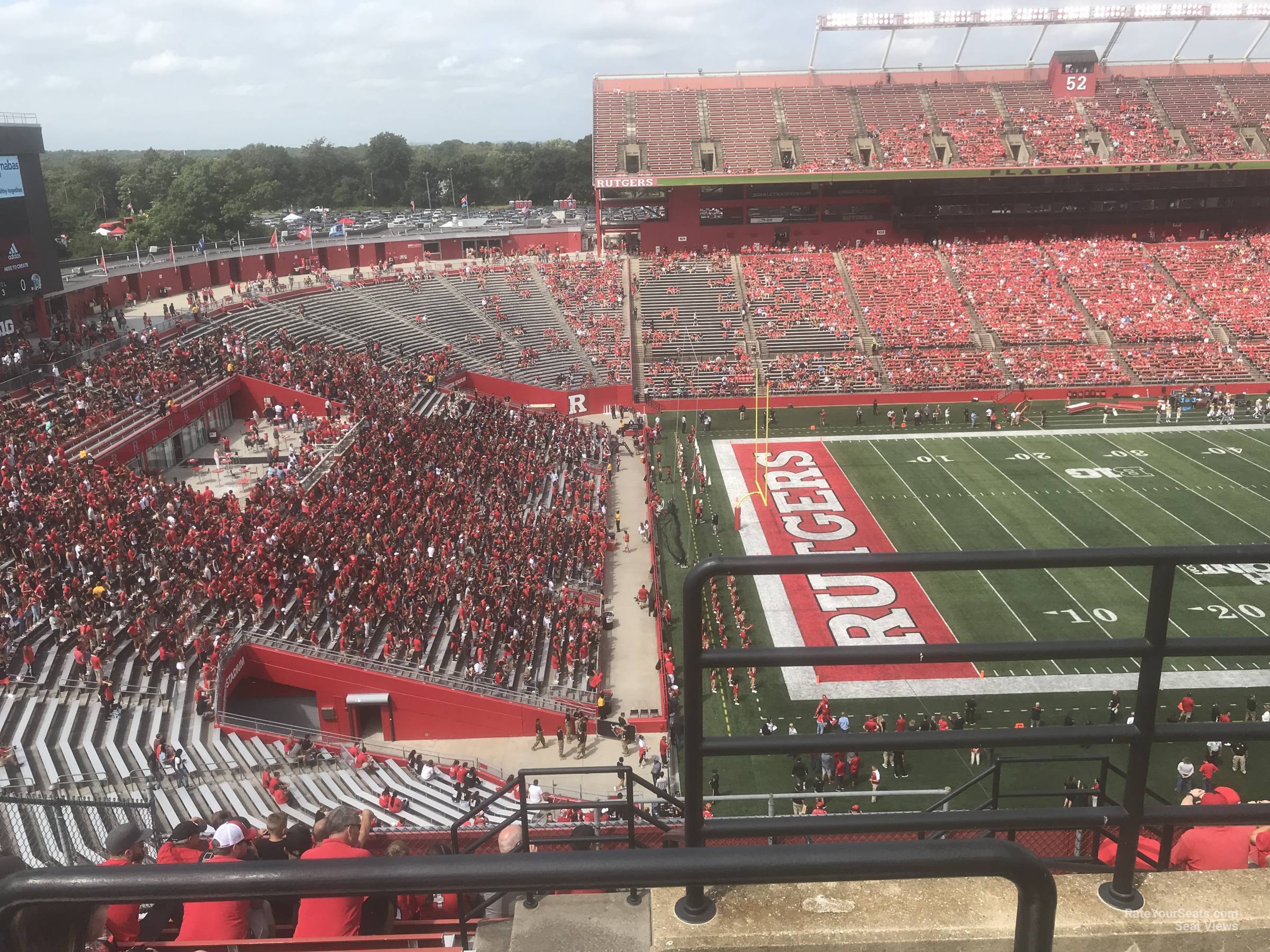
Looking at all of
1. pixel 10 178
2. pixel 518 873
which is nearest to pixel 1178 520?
pixel 518 873

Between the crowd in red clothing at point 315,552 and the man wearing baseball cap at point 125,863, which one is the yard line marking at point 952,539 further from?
the man wearing baseball cap at point 125,863

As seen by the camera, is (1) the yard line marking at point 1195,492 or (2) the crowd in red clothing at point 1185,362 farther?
(2) the crowd in red clothing at point 1185,362

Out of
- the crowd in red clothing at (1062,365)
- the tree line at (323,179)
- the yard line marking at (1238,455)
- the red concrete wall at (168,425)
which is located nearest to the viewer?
the red concrete wall at (168,425)

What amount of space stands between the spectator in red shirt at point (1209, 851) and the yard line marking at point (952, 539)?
12342 mm

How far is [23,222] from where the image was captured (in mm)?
29266

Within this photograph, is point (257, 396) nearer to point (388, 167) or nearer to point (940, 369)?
point (940, 369)

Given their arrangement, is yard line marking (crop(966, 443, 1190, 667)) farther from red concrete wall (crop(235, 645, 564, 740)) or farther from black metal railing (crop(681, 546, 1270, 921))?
black metal railing (crop(681, 546, 1270, 921))

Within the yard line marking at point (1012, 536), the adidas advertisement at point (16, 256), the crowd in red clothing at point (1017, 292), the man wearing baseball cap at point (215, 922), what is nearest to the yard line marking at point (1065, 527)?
the yard line marking at point (1012, 536)

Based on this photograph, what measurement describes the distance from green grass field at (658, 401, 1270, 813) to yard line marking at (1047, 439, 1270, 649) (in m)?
0.07

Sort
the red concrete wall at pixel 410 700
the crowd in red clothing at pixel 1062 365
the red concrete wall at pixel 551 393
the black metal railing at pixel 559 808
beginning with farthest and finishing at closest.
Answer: the crowd in red clothing at pixel 1062 365 < the red concrete wall at pixel 551 393 < the red concrete wall at pixel 410 700 < the black metal railing at pixel 559 808

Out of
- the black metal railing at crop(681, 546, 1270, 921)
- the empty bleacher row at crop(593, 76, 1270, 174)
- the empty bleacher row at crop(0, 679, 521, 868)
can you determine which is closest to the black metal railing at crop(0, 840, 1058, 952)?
the black metal railing at crop(681, 546, 1270, 921)

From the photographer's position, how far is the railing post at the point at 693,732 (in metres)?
2.31

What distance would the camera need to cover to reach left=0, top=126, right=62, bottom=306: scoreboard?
28.6 meters

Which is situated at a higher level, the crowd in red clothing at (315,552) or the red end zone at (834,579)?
the crowd in red clothing at (315,552)
